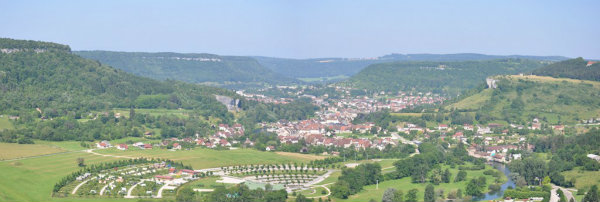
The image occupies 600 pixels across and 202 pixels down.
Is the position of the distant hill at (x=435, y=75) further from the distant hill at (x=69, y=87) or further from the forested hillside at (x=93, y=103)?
the distant hill at (x=69, y=87)

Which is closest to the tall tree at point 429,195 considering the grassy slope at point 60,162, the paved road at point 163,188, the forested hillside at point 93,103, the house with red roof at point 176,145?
the paved road at point 163,188

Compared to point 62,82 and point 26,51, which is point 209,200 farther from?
point 26,51

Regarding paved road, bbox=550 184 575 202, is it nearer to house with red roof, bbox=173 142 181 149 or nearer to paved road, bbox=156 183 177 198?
paved road, bbox=156 183 177 198

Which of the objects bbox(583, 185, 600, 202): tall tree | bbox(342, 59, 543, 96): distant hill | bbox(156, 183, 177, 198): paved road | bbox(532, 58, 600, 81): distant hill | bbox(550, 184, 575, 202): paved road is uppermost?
bbox(532, 58, 600, 81): distant hill

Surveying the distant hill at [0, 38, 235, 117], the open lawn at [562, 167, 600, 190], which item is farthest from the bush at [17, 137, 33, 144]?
the open lawn at [562, 167, 600, 190]

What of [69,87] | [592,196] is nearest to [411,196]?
[592,196]
